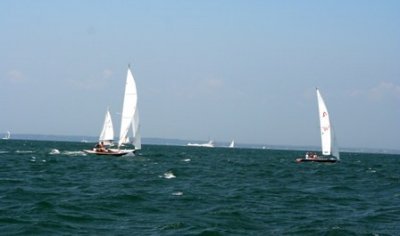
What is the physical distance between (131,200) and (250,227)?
865cm

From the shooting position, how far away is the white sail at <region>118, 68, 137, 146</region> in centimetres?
8338

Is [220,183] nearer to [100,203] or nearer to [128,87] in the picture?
[100,203]

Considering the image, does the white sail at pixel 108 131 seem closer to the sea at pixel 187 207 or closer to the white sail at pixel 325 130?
the white sail at pixel 325 130

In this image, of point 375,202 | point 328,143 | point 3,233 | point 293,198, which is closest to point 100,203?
point 3,233

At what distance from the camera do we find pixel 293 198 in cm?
3509

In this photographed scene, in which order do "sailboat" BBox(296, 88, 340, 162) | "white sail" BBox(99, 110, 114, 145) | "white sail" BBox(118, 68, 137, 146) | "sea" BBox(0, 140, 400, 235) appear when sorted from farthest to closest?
1. "white sail" BBox(99, 110, 114, 145)
2. "sailboat" BBox(296, 88, 340, 162)
3. "white sail" BBox(118, 68, 137, 146)
4. "sea" BBox(0, 140, 400, 235)

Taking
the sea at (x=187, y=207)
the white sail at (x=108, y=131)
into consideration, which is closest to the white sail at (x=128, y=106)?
the white sail at (x=108, y=131)

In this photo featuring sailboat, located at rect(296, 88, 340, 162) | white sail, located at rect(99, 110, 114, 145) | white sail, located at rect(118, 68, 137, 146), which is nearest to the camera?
white sail, located at rect(118, 68, 137, 146)

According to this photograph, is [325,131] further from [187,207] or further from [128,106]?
[187,207]

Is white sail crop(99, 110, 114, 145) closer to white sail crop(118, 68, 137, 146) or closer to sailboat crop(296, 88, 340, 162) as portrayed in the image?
white sail crop(118, 68, 137, 146)

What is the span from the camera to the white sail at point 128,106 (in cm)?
8338

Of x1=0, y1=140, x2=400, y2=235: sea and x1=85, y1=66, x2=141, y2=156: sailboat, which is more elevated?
x1=85, y1=66, x2=141, y2=156: sailboat

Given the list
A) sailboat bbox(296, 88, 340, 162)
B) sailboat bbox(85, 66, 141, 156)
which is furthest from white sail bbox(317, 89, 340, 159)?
sailboat bbox(85, 66, 141, 156)

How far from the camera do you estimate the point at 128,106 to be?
275 ft
